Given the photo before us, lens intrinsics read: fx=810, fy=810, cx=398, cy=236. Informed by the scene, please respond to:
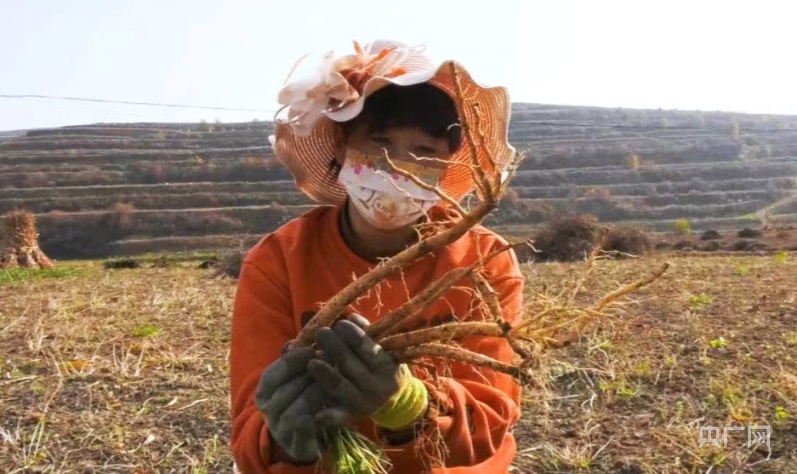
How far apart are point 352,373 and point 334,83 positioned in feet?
2.53

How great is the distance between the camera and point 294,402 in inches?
59.8

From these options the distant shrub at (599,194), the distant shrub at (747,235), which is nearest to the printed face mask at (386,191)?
the distant shrub at (747,235)

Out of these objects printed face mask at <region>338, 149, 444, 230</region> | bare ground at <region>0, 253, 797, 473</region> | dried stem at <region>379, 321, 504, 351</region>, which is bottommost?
bare ground at <region>0, 253, 797, 473</region>

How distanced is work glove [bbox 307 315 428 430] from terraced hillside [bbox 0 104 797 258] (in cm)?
2640

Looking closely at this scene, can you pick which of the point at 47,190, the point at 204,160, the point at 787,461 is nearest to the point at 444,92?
the point at 787,461

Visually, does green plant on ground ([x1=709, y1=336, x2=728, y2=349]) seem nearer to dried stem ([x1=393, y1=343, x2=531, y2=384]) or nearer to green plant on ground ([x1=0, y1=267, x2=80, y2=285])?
dried stem ([x1=393, y1=343, x2=531, y2=384])

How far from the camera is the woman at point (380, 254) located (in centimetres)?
175

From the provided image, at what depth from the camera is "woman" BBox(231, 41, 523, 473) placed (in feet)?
5.75

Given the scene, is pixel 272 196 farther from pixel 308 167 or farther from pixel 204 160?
pixel 308 167

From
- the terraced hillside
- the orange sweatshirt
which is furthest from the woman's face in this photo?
the terraced hillside

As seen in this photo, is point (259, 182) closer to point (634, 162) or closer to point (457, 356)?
point (634, 162)

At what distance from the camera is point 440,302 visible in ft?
6.63

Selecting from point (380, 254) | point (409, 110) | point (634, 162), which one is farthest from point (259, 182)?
point (409, 110)

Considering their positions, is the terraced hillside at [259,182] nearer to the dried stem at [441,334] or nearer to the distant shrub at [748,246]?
the distant shrub at [748,246]
